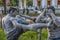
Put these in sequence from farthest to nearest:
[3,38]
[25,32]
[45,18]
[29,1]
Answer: [29,1] → [45,18] → [25,32] → [3,38]

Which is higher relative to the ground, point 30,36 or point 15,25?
point 15,25

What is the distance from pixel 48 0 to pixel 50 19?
50.8 meters

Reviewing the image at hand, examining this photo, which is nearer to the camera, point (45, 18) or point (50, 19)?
point (50, 19)

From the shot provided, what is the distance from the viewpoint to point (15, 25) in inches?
198

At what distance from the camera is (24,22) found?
5207 mm

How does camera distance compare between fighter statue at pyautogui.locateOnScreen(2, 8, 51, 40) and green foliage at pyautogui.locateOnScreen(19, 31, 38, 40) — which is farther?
fighter statue at pyautogui.locateOnScreen(2, 8, 51, 40)

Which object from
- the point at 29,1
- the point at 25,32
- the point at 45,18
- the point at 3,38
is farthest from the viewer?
the point at 29,1

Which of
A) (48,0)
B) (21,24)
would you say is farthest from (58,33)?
(48,0)

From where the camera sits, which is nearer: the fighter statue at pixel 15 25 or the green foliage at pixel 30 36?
the green foliage at pixel 30 36

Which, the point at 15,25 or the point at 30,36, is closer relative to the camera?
the point at 30,36

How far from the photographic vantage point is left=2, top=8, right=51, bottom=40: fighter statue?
16.2 ft

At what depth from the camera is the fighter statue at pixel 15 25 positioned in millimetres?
4934

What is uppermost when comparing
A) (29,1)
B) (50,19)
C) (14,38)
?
(50,19)

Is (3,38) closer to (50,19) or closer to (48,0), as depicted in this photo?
(50,19)
